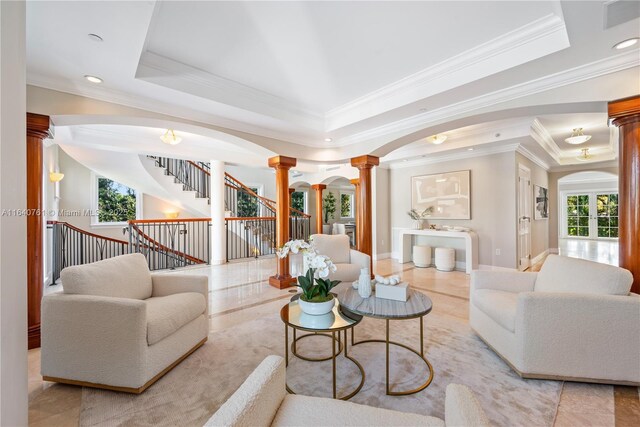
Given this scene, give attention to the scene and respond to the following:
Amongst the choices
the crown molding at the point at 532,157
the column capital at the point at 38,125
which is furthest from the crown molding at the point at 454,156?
the column capital at the point at 38,125

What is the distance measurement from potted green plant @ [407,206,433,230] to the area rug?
3.60 metres

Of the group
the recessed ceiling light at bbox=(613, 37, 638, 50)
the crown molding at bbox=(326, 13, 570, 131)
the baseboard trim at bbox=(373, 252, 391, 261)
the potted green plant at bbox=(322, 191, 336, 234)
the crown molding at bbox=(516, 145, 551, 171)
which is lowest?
the baseboard trim at bbox=(373, 252, 391, 261)

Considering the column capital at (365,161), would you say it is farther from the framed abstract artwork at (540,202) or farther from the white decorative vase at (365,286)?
the framed abstract artwork at (540,202)

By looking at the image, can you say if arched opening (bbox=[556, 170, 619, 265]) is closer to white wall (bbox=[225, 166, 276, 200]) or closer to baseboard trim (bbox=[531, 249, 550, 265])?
baseboard trim (bbox=[531, 249, 550, 265])

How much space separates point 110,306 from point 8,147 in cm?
116

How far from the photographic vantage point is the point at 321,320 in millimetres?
1910

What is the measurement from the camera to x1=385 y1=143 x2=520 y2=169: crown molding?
5039 mm

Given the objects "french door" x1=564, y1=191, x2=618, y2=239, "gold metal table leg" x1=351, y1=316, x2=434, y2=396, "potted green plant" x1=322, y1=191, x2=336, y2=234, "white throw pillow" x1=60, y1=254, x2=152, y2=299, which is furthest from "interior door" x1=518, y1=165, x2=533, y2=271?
"french door" x1=564, y1=191, x2=618, y2=239

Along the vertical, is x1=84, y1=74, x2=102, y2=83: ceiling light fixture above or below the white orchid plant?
above

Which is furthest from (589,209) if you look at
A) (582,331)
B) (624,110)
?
(582,331)

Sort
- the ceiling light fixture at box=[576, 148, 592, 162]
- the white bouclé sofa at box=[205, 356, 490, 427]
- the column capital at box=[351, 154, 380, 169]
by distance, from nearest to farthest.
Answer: the white bouclé sofa at box=[205, 356, 490, 427] → the column capital at box=[351, 154, 380, 169] → the ceiling light fixture at box=[576, 148, 592, 162]

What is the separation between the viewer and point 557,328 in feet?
6.14

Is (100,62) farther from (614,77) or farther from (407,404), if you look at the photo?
(614,77)

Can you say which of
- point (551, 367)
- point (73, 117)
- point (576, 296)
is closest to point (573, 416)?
point (551, 367)
